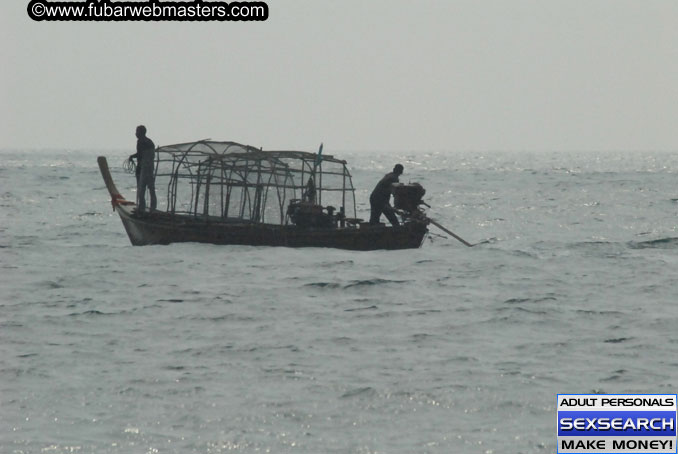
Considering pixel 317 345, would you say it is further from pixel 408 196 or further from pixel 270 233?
pixel 408 196

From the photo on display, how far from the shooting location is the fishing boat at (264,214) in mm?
24875

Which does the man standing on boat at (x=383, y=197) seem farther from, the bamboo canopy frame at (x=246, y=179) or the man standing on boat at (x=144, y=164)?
the man standing on boat at (x=144, y=164)

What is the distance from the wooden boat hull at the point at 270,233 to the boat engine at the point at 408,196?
398 millimetres

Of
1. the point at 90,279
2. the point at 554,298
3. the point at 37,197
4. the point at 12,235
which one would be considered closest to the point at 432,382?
the point at 554,298

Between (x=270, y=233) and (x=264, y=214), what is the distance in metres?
1.11

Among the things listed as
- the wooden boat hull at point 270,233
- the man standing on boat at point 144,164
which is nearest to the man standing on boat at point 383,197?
the wooden boat hull at point 270,233

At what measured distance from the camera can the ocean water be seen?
1087 cm

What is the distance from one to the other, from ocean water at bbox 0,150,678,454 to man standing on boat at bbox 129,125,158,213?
1.19 m

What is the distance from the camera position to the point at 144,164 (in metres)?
25.2

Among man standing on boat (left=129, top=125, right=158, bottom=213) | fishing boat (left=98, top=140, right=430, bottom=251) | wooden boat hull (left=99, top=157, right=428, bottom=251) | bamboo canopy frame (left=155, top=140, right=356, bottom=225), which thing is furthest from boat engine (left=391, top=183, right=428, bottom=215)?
man standing on boat (left=129, top=125, right=158, bottom=213)

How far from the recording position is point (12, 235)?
31.7 metres

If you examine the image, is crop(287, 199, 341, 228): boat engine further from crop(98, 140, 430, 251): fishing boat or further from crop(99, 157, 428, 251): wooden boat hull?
crop(99, 157, 428, 251): wooden boat hull

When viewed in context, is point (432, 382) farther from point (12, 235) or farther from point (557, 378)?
point (12, 235)

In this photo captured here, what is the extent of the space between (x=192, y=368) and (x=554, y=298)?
8011 millimetres
